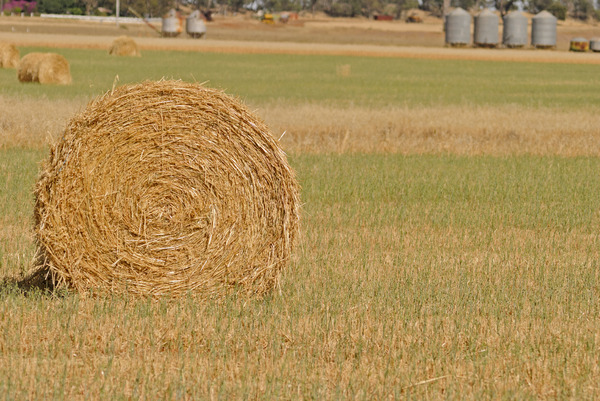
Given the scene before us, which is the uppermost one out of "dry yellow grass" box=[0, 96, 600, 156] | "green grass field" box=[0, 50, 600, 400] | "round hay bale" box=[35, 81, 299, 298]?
"round hay bale" box=[35, 81, 299, 298]

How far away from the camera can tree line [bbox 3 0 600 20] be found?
456ft

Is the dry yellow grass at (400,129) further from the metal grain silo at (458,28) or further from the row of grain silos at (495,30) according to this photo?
the row of grain silos at (495,30)

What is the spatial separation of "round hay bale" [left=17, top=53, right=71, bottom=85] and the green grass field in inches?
676

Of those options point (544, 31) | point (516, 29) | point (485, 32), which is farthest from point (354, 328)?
point (544, 31)

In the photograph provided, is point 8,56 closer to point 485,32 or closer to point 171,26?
point 171,26

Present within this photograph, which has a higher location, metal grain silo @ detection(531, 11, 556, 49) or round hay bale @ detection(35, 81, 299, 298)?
metal grain silo @ detection(531, 11, 556, 49)

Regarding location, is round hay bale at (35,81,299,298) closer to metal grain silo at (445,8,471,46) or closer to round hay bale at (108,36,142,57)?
round hay bale at (108,36,142,57)

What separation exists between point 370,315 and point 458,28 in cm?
8746

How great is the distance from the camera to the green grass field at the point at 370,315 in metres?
6.68

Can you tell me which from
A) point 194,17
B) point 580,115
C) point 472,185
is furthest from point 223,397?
point 194,17

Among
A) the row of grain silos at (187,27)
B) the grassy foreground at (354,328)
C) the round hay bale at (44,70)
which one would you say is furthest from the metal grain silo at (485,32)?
→ the grassy foreground at (354,328)

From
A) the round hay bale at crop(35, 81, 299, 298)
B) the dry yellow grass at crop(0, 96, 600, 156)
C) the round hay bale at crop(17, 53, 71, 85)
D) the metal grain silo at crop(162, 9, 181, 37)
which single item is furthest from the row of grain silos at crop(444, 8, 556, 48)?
the round hay bale at crop(35, 81, 299, 298)

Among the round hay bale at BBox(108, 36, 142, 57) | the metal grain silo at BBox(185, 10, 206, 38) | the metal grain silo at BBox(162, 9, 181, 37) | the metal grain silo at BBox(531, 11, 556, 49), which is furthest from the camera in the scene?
the metal grain silo at BBox(531, 11, 556, 49)

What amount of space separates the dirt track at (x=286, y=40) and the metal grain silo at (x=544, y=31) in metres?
3.88
